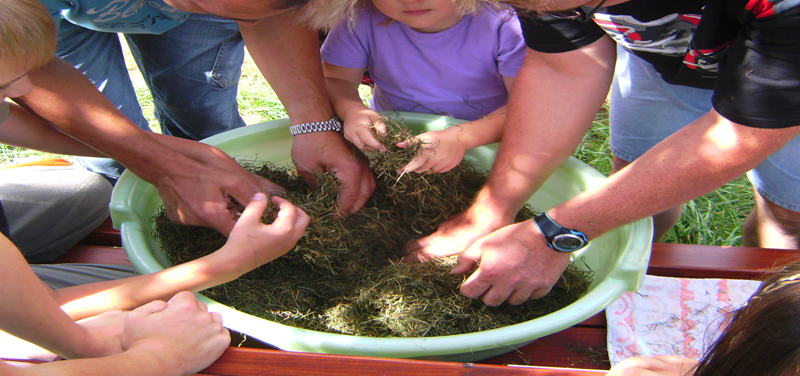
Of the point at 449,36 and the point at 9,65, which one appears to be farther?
the point at 449,36

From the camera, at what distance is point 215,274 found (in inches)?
40.7

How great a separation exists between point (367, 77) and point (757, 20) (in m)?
1.26

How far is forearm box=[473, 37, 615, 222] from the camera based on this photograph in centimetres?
124

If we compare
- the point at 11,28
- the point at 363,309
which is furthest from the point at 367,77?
the point at 11,28

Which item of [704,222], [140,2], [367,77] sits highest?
[140,2]

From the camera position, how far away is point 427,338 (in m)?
0.92

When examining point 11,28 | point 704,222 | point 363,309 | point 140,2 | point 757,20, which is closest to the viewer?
point 757,20

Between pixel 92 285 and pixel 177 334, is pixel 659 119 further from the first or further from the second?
pixel 92 285

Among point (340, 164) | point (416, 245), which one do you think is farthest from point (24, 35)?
point (416, 245)

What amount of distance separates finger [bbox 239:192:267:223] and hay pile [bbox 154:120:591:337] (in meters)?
0.09

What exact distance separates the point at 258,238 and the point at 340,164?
40 cm

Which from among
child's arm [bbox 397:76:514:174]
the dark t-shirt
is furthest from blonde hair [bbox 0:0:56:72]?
the dark t-shirt

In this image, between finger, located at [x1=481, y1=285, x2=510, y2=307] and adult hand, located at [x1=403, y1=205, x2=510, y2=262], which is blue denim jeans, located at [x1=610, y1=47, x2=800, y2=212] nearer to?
adult hand, located at [x1=403, y1=205, x2=510, y2=262]

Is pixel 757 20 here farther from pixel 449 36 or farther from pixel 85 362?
pixel 85 362
